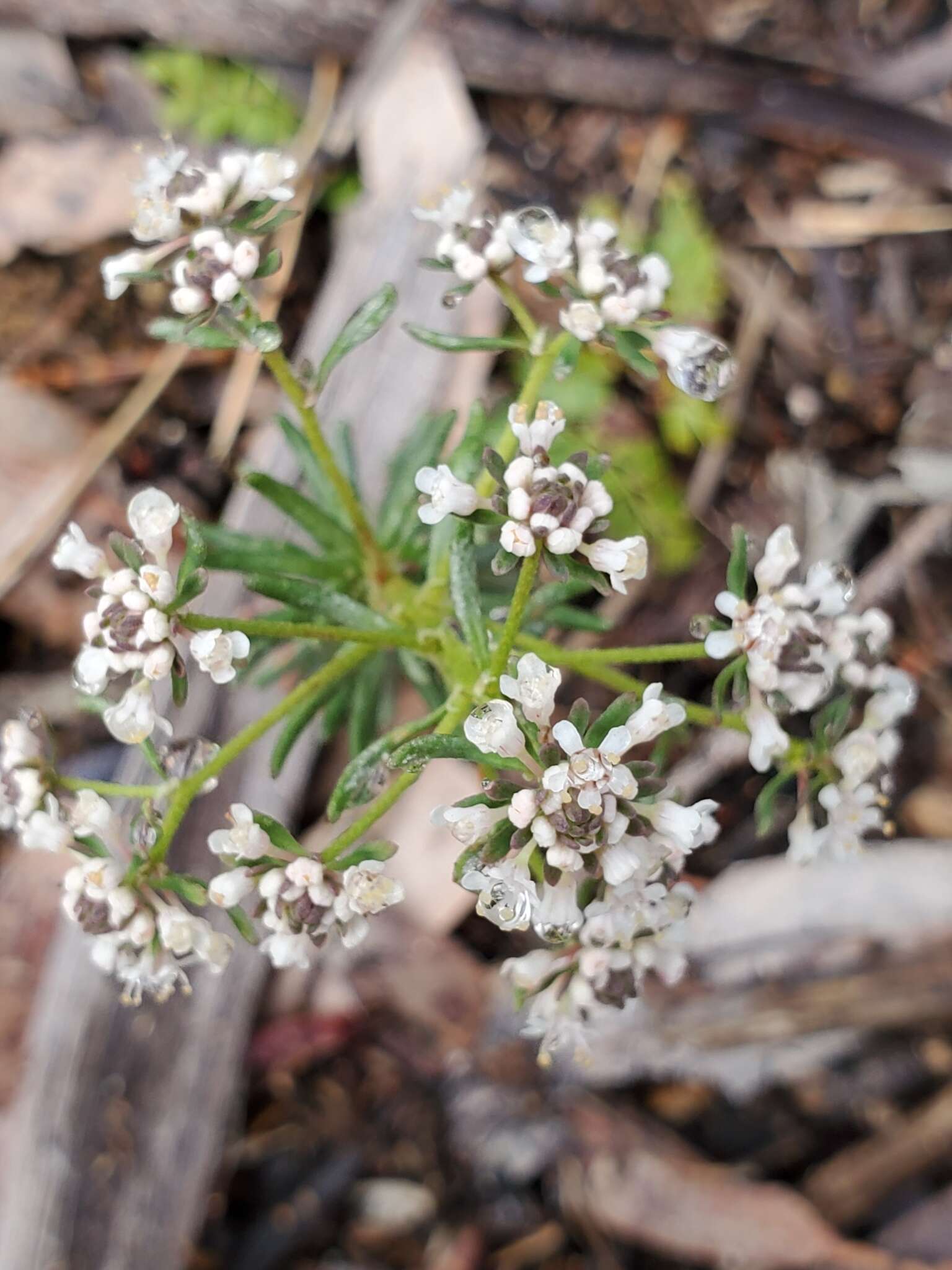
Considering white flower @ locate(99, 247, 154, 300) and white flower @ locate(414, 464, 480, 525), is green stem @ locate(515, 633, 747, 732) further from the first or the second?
white flower @ locate(99, 247, 154, 300)

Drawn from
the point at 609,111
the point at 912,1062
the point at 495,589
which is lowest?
the point at 912,1062

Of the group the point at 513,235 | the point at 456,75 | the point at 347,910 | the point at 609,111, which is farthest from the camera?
the point at 609,111

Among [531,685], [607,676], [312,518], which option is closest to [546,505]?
[531,685]

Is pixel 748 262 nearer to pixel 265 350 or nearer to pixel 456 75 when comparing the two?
pixel 456 75

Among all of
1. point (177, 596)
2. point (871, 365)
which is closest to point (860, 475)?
point (871, 365)

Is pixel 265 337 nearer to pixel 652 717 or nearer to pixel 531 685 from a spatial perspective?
pixel 531 685

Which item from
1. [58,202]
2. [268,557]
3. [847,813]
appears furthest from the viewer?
[58,202]

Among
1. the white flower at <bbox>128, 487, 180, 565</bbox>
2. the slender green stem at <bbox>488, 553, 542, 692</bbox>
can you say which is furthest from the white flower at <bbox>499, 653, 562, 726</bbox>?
Result: the white flower at <bbox>128, 487, 180, 565</bbox>
